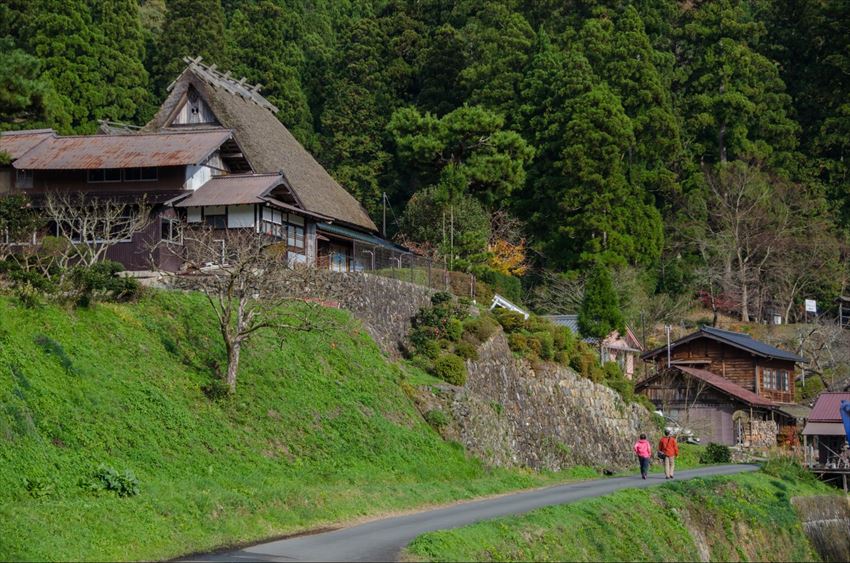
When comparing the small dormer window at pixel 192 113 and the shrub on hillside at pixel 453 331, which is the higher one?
the small dormer window at pixel 192 113

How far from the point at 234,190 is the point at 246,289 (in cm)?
1139

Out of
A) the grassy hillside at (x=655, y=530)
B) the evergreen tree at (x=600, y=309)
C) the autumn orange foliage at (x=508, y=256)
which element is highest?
the autumn orange foliage at (x=508, y=256)

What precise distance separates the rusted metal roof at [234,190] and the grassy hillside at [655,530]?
16238 millimetres

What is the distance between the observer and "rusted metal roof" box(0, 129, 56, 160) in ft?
117

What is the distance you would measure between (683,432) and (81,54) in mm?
36216

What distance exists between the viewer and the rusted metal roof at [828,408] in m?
40.9

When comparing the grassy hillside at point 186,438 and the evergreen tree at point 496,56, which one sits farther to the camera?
the evergreen tree at point 496,56

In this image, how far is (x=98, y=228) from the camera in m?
33.7

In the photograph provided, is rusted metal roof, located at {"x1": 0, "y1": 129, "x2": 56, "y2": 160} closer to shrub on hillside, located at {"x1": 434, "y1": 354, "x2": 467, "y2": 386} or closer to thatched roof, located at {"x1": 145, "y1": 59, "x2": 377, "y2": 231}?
thatched roof, located at {"x1": 145, "y1": 59, "x2": 377, "y2": 231}

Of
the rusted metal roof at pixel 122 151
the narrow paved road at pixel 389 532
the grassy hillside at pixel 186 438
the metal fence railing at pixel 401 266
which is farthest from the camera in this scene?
the metal fence railing at pixel 401 266

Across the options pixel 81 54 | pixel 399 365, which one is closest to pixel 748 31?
pixel 81 54

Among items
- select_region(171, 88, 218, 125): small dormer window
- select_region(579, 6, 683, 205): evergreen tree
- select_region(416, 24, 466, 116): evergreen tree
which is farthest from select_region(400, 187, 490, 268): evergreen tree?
select_region(416, 24, 466, 116): evergreen tree

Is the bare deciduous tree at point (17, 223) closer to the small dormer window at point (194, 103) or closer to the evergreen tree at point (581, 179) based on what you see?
the small dormer window at point (194, 103)

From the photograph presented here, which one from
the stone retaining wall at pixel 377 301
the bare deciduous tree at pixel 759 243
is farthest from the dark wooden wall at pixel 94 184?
the bare deciduous tree at pixel 759 243
